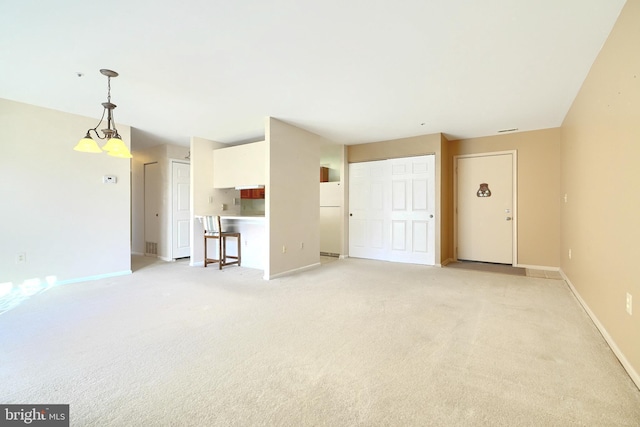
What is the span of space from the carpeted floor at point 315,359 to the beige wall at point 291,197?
3.49ft

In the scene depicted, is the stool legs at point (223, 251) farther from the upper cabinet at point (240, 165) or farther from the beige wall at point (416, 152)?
the beige wall at point (416, 152)

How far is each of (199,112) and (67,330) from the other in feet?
9.63

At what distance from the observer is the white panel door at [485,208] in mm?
5348

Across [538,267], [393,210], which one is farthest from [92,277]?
[538,267]

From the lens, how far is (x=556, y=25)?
2193mm

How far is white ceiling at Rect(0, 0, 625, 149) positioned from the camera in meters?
2.04

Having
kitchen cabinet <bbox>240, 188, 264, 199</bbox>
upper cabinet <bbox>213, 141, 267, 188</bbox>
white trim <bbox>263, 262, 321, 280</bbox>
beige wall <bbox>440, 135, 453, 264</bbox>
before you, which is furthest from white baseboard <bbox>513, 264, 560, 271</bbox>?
kitchen cabinet <bbox>240, 188, 264, 199</bbox>

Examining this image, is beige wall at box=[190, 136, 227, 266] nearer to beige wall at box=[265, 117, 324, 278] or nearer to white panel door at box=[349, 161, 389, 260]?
beige wall at box=[265, 117, 324, 278]

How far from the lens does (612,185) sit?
7.29ft

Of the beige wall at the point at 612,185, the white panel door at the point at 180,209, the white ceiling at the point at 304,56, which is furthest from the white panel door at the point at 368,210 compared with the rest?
the white panel door at the point at 180,209

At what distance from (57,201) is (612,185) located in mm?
6097

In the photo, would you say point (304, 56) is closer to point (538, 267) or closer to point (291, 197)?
point (291, 197)

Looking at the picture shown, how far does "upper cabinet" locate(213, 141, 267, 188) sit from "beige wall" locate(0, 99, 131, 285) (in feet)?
4.94

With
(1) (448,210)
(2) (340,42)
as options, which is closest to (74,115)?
(2) (340,42)
